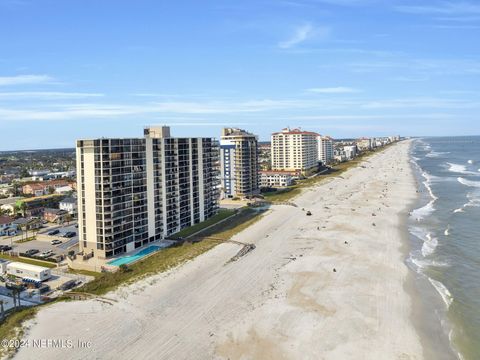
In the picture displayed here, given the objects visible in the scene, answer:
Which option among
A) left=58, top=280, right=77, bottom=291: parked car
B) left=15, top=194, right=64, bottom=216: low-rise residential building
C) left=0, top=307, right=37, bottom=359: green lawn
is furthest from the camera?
left=15, top=194, right=64, bottom=216: low-rise residential building

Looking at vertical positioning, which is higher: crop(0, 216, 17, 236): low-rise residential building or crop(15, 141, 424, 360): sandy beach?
crop(0, 216, 17, 236): low-rise residential building

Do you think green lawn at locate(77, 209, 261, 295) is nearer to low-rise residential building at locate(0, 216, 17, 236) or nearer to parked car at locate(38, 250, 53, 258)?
parked car at locate(38, 250, 53, 258)

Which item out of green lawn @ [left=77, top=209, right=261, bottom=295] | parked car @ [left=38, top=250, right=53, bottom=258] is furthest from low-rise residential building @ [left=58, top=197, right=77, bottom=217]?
green lawn @ [left=77, top=209, right=261, bottom=295]

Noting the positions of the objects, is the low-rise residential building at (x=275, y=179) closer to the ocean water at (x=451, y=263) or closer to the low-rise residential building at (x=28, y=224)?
the ocean water at (x=451, y=263)

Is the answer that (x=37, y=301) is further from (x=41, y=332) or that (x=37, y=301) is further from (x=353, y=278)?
(x=353, y=278)

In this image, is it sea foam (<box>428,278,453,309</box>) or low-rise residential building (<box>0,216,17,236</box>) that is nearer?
sea foam (<box>428,278,453,309</box>)

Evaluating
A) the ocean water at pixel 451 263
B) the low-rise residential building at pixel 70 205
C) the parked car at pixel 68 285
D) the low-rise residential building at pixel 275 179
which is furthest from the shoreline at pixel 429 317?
the low-rise residential building at pixel 275 179

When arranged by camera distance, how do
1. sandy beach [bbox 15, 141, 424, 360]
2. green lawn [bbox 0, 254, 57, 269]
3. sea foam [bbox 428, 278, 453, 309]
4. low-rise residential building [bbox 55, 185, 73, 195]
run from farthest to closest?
low-rise residential building [bbox 55, 185, 73, 195]
green lawn [bbox 0, 254, 57, 269]
sea foam [bbox 428, 278, 453, 309]
sandy beach [bbox 15, 141, 424, 360]

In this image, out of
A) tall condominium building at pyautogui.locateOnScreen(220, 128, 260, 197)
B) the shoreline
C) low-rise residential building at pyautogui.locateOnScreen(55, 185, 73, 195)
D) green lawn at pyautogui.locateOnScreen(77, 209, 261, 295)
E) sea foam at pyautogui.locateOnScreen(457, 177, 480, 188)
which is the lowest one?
the shoreline
